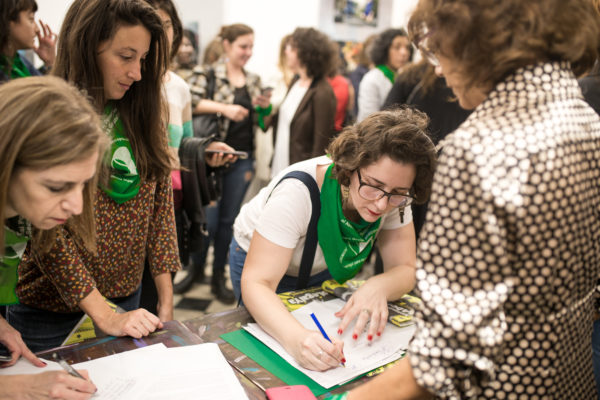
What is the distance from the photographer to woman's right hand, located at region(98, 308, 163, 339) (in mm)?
1166

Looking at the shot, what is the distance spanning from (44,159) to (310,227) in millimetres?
790

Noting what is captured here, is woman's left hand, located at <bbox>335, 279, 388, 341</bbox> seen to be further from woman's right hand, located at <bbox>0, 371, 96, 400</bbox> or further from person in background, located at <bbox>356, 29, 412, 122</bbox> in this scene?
person in background, located at <bbox>356, 29, 412, 122</bbox>

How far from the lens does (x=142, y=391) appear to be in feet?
3.14

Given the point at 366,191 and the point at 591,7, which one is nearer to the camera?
the point at 591,7

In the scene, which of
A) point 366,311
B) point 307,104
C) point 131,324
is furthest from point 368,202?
point 307,104

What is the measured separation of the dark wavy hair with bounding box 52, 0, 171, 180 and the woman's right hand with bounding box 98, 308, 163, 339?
42cm

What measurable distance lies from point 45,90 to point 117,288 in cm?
75

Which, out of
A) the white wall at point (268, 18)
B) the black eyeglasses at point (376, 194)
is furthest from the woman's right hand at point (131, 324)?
the white wall at point (268, 18)

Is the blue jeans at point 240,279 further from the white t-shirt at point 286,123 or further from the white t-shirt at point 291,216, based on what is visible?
the white t-shirt at point 286,123

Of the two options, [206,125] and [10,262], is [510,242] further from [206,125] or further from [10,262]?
[206,125]

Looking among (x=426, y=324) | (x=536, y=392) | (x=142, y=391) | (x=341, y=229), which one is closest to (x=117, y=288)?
(x=142, y=391)

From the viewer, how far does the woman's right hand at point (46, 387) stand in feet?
2.87

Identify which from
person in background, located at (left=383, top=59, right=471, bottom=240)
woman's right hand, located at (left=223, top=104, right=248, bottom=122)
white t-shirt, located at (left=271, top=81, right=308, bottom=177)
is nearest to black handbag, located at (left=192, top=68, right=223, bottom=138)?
woman's right hand, located at (left=223, top=104, right=248, bottom=122)

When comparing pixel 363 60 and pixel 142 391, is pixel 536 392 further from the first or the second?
pixel 363 60
